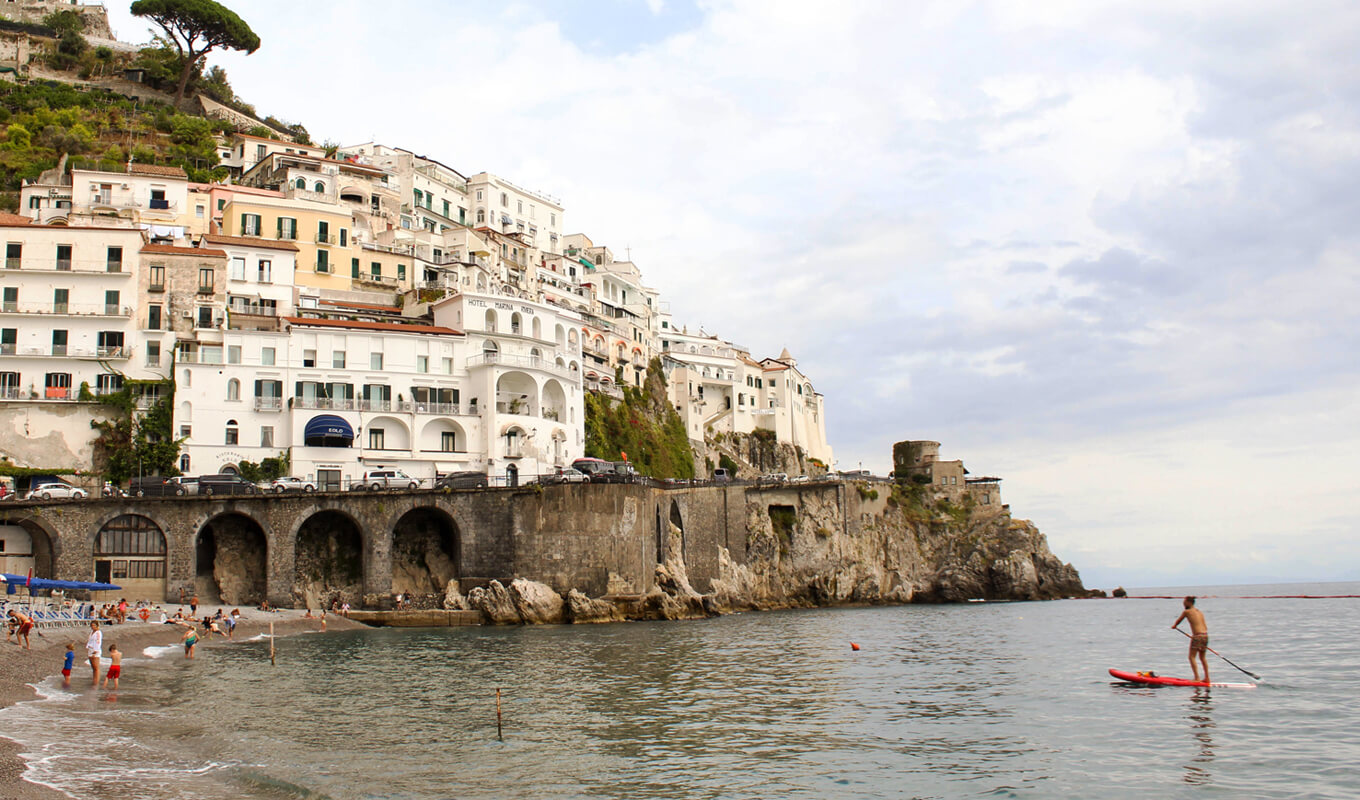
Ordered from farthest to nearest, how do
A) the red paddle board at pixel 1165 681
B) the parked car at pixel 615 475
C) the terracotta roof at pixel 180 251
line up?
the terracotta roof at pixel 180 251 < the parked car at pixel 615 475 < the red paddle board at pixel 1165 681

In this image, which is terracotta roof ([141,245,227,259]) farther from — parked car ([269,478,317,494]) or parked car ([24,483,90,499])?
parked car ([24,483,90,499])

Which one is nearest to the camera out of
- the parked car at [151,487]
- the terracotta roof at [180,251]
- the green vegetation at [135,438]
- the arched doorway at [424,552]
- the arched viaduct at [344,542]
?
the arched viaduct at [344,542]

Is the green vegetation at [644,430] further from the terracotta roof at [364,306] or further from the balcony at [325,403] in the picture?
the balcony at [325,403]

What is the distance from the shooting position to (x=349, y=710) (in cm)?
2492

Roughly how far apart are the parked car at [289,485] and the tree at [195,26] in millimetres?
53344

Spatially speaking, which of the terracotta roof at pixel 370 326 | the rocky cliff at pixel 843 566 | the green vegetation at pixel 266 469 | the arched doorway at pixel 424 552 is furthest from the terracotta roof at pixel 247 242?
the rocky cliff at pixel 843 566

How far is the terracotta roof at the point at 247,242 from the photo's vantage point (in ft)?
196

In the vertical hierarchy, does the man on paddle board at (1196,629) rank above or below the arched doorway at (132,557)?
below

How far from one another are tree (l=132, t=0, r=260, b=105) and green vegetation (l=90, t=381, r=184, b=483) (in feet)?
153

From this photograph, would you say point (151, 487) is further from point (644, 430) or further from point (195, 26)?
point (195, 26)

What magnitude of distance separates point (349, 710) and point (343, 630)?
22.3 metres

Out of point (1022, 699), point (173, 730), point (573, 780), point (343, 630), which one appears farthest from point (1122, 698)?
point (343, 630)

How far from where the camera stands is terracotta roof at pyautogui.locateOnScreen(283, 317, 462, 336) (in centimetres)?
5625

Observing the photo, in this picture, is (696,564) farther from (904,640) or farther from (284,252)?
(284,252)
